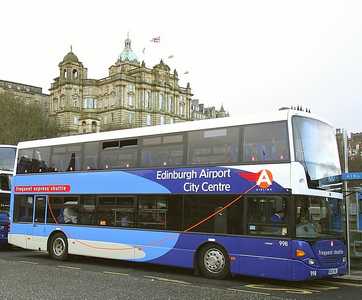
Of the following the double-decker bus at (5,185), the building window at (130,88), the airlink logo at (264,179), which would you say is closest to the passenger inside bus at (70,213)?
the double-decker bus at (5,185)

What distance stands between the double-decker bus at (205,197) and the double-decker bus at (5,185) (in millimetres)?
3938

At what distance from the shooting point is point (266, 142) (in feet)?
42.3

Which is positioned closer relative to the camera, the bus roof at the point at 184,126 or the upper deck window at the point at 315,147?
the upper deck window at the point at 315,147

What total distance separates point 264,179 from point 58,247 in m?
8.51

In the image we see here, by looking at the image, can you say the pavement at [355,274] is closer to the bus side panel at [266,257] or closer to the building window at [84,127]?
the bus side panel at [266,257]

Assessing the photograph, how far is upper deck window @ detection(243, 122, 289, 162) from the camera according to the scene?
12.6 metres

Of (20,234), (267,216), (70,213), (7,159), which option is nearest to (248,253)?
(267,216)

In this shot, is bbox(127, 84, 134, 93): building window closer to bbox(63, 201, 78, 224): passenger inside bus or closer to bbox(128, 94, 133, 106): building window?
bbox(128, 94, 133, 106): building window

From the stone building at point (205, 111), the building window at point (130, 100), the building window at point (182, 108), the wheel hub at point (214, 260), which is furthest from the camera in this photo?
the stone building at point (205, 111)

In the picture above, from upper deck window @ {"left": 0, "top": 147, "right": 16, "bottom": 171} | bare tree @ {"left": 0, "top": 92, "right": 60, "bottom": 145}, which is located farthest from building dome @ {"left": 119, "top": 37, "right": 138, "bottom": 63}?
upper deck window @ {"left": 0, "top": 147, "right": 16, "bottom": 171}

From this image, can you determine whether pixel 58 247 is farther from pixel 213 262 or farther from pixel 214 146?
pixel 214 146

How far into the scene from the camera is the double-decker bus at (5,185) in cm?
2208

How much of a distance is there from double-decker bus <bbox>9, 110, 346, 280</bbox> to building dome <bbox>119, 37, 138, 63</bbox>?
133 m

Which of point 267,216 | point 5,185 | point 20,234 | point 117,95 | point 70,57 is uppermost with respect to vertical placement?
point 70,57
